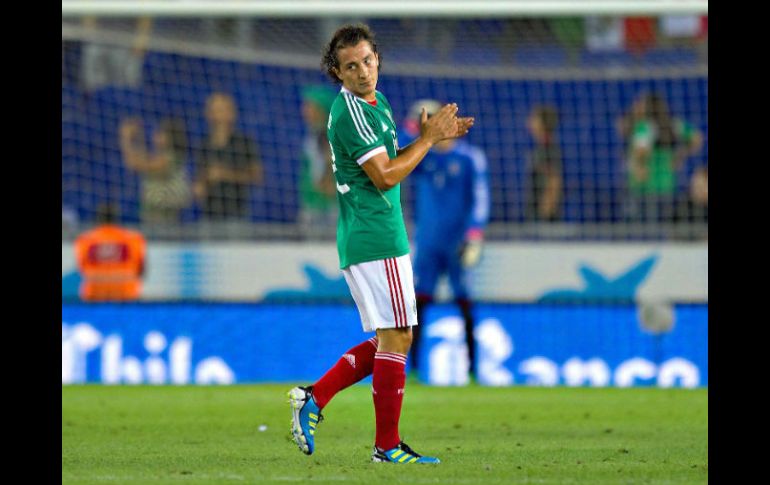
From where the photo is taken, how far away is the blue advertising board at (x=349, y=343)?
41.4ft

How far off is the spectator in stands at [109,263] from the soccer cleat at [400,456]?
25.4 feet

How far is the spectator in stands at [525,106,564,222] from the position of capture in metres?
15.6

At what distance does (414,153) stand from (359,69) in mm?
469

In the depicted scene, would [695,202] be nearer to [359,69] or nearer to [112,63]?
[112,63]

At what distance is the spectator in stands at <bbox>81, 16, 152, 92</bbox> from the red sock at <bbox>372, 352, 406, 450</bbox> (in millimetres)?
9941

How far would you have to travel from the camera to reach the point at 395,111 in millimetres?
16812

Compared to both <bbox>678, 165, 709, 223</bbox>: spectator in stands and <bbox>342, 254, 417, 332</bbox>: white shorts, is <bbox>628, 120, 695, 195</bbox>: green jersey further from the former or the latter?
<bbox>342, 254, 417, 332</bbox>: white shorts

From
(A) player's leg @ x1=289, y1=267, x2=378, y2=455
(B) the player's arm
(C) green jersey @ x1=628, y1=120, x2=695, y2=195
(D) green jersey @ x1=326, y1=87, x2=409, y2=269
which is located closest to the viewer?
(B) the player's arm

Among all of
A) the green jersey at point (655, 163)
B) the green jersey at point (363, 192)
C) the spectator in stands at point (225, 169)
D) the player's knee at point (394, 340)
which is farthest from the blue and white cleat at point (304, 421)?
the green jersey at point (655, 163)

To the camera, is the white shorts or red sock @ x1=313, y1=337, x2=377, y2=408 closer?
the white shorts

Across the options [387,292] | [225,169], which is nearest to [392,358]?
[387,292]

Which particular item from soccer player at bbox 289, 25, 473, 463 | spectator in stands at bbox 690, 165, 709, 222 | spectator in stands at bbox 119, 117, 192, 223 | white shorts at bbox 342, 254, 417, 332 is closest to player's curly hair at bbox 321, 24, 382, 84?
Result: soccer player at bbox 289, 25, 473, 463
